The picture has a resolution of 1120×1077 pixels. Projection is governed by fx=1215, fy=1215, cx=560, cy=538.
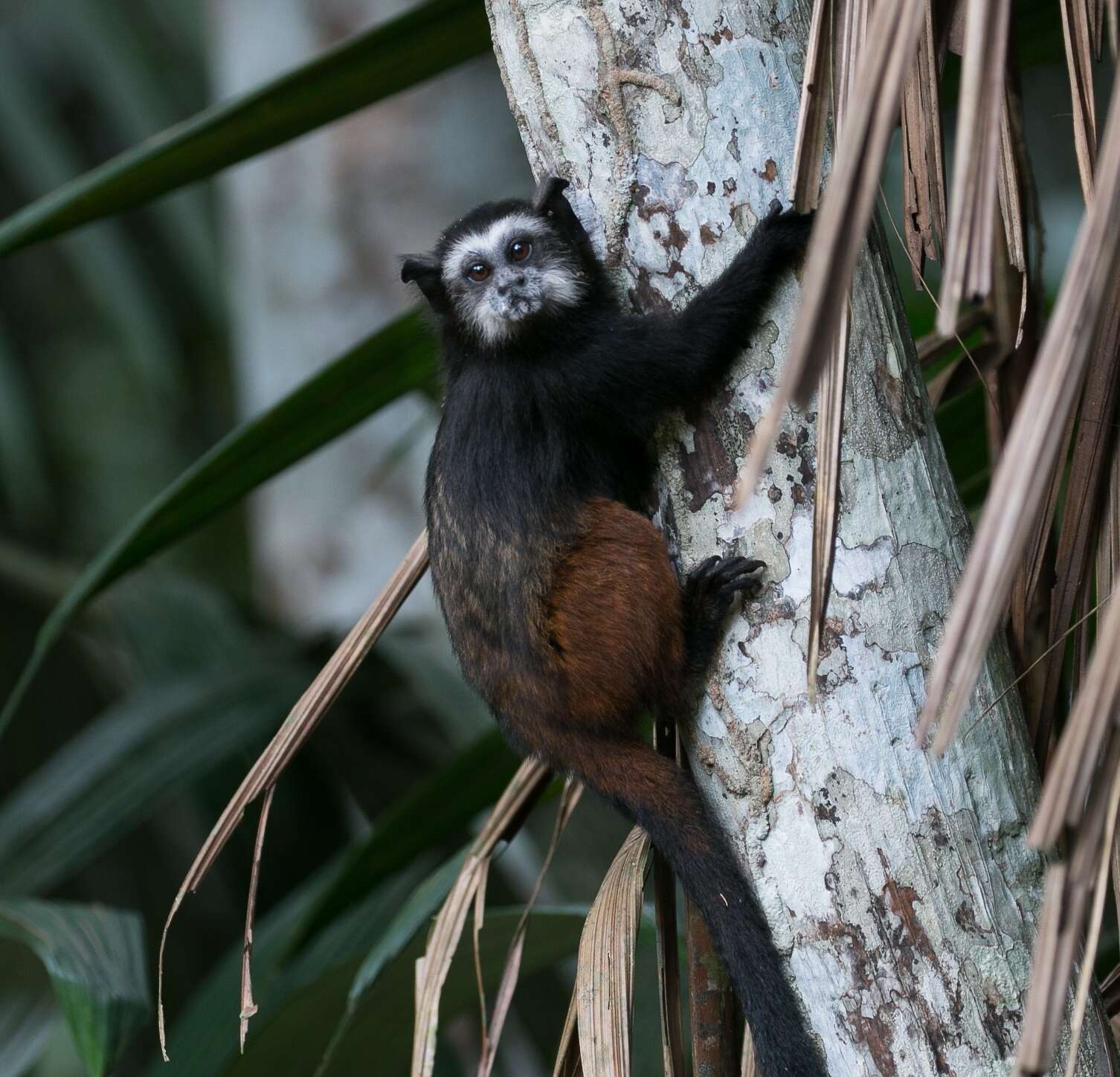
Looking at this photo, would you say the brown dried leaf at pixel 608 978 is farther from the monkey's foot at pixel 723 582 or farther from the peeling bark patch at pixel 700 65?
the peeling bark patch at pixel 700 65

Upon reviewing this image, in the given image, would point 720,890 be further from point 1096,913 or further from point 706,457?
point 1096,913

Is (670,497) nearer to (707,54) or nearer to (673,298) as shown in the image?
(673,298)

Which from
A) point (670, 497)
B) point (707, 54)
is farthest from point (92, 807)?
point (707, 54)

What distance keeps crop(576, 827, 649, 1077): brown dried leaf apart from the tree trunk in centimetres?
17

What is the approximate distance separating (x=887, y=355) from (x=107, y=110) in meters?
5.58

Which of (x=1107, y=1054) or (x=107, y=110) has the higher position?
(x=107, y=110)

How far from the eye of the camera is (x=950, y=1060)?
3.92ft

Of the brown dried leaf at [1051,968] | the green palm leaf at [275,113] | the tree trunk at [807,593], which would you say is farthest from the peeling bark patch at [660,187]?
the brown dried leaf at [1051,968]

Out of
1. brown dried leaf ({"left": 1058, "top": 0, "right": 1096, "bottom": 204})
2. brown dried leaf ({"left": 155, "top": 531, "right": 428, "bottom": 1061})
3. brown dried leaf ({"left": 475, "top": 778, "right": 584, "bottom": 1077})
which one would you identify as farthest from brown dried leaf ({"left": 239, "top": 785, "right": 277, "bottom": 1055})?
brown dried leaf ({"left": 1058, "top": 0, "right": 1096, "bottom": 204})

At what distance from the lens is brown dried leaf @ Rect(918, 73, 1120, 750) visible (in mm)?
676

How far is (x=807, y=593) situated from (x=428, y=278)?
1.17 meters

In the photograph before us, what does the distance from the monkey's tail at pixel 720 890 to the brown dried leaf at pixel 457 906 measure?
15cm

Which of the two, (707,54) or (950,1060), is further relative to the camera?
(707,54)

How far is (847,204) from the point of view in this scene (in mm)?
720
